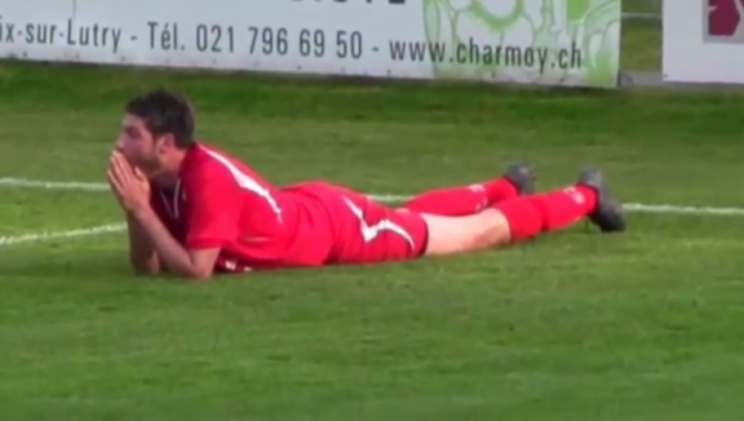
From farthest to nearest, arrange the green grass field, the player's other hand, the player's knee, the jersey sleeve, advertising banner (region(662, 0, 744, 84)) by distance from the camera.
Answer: advertising banner (region(662, 0, 744, 84)) → the player's knee → the jersey sleeve → the player's other hand → the green grass field

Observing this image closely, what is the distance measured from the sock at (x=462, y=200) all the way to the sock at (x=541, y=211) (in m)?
0.12

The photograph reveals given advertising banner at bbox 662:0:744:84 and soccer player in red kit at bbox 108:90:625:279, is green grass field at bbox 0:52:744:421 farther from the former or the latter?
advertising banner at bbox 662:0:744:84

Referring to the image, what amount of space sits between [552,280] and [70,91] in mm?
11538

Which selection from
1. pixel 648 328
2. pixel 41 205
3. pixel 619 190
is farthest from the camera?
pixel 619 190

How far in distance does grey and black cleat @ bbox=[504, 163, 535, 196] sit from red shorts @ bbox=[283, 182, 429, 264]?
97 cm

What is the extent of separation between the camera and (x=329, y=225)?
10844 millimetres

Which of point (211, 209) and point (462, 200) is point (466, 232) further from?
point (211, 209)

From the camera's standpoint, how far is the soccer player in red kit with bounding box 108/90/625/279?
10.3m

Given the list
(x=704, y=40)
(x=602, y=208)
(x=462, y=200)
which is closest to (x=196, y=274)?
(x=462, y=200)

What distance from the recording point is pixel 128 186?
10086 millimetres

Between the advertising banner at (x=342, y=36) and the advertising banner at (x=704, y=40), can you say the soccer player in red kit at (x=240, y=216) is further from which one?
the advertising banner at (x=342, y=36)

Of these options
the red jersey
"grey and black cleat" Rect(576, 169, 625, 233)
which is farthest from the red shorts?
"grey and black cleat" Rect(576, 169, 625, 233)

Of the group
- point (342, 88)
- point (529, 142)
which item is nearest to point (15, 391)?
point (529, 142)

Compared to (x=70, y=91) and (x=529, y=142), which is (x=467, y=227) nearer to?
(x=529, y=142)
